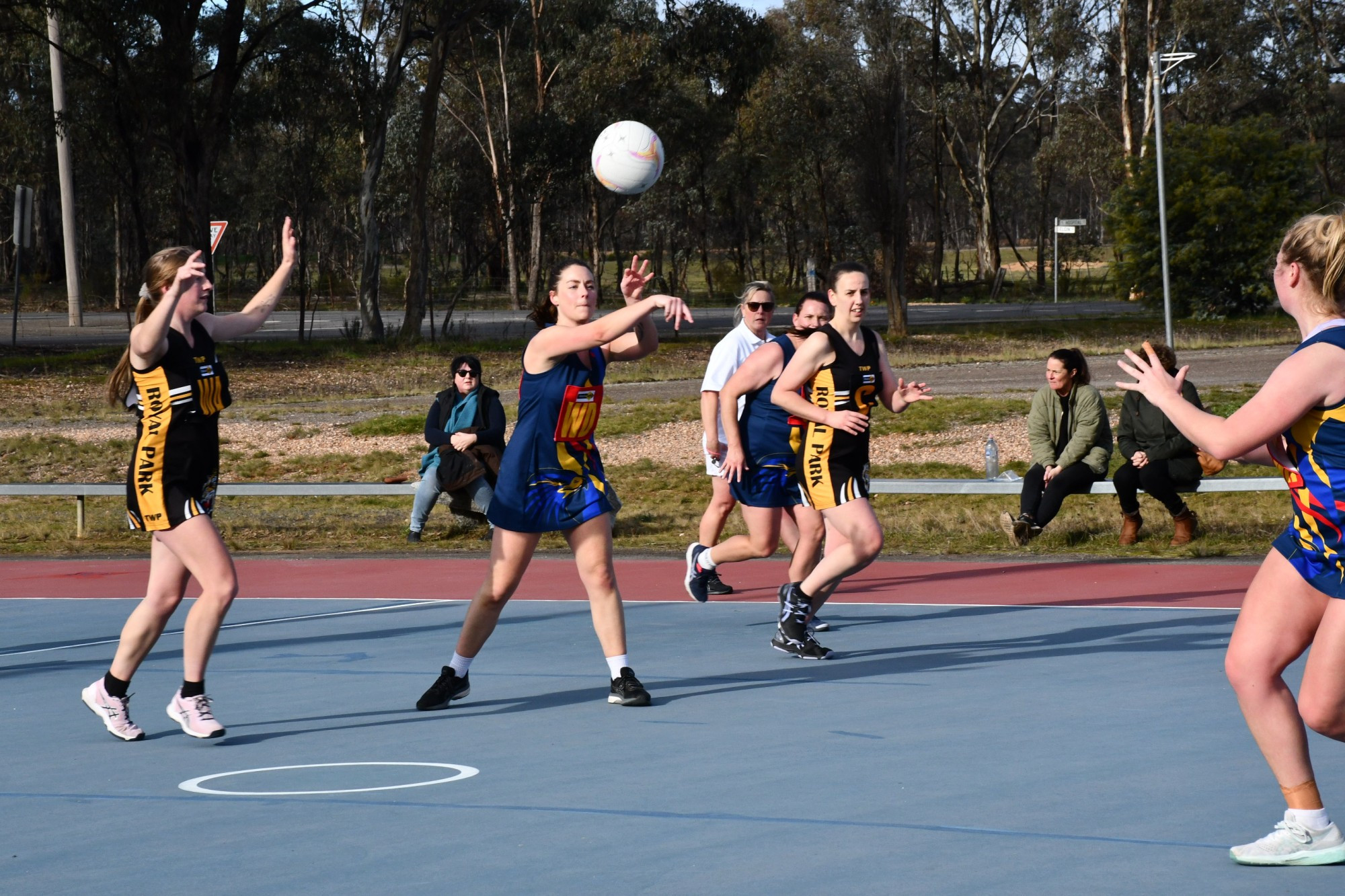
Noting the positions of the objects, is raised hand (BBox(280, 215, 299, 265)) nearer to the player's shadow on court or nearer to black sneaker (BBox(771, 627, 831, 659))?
the player's shadow on court

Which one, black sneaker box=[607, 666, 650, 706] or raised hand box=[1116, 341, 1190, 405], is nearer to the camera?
raised hand box=[1116, 341, 1190, 405]

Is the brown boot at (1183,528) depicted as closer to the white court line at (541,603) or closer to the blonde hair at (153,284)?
the white court line at (541,603)

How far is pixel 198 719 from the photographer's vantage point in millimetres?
6055

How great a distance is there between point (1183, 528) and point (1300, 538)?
7786mm

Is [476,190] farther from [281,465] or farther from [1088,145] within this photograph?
[281,465]

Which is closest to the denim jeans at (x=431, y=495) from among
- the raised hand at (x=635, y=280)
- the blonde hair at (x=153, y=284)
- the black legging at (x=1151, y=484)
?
the black legging at (x=1151, y=484)

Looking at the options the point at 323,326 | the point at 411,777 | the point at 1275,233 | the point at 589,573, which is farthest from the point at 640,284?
the point at 323,326

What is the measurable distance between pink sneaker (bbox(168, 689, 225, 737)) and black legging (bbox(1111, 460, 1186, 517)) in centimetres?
A: 733

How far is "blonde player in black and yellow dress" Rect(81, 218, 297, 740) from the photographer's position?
5.90 metres

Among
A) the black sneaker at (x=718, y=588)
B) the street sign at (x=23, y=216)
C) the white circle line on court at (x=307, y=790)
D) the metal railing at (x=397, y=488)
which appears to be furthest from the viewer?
the street sign at (x=23, y=216)

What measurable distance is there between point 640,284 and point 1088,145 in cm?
5388

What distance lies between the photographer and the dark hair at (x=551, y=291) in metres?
6.51

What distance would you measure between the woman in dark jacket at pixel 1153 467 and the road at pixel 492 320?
25.4 meters

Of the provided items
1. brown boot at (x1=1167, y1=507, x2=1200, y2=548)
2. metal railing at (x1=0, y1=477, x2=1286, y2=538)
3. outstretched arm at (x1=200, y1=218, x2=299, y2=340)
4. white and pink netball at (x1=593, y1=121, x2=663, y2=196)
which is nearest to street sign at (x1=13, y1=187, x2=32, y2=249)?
metal railing at (x1=0, y1=477, x2=1286, y2=538)
